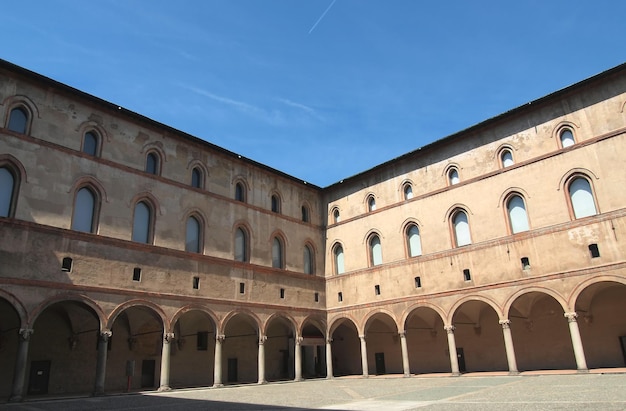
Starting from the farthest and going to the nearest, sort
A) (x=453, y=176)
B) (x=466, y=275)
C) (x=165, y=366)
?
(x=453, y=176)
(x=466, y=275)
(x=165, y=366)

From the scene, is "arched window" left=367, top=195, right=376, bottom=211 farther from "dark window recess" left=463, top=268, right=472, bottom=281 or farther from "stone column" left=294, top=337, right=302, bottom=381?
"stone column" left=294, top=337, right=302, bottom=381

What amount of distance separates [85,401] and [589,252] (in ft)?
64.1

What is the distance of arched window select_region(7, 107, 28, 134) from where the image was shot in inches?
727

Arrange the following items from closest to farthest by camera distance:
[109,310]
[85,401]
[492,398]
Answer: [492,398] < [85,401] < [109,310]

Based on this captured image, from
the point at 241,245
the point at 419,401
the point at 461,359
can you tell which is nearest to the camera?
the point at 419,401

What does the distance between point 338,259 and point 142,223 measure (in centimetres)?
1232

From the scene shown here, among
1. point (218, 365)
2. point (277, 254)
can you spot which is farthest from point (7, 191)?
point (277, 254)

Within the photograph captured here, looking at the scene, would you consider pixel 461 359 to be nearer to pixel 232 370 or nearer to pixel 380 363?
pixel 380 363

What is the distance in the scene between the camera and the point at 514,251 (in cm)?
2161

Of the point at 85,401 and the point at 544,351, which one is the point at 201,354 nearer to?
the point at 85,401

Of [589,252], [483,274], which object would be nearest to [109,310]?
[483,274]

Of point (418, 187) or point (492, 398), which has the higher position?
point (418, 187)

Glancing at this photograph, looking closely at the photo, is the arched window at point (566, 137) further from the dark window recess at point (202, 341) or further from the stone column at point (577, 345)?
the dark window recess at point (202, 341)

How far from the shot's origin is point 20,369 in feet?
53.6
